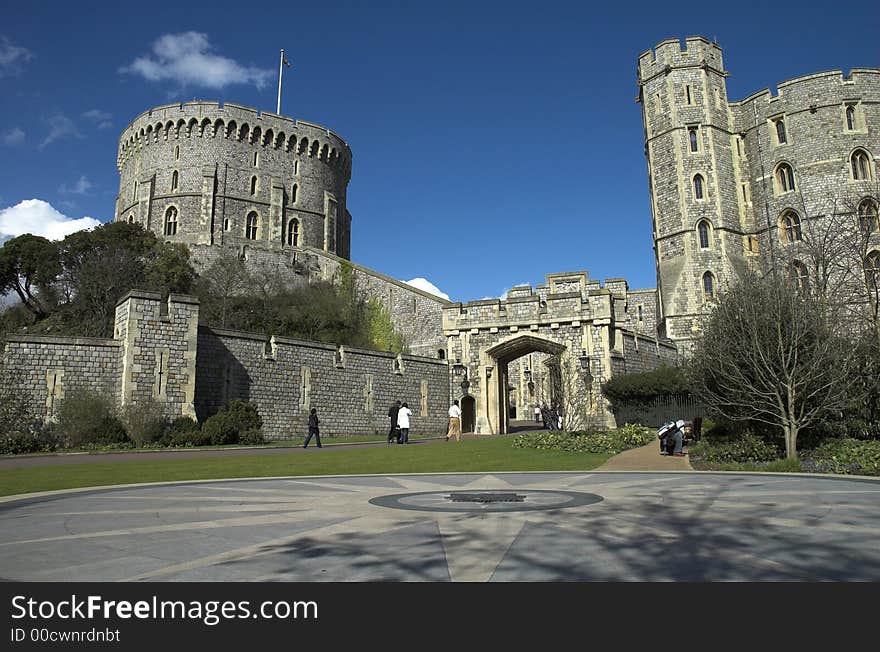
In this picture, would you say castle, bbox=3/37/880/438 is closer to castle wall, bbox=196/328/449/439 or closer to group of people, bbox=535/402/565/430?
castle wall, bbox=196/328/449/439

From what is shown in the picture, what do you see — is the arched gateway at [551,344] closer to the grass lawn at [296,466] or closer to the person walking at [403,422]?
the person walking at [403,422]

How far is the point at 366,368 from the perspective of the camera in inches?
1151

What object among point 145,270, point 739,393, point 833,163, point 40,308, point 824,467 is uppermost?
point 833,163

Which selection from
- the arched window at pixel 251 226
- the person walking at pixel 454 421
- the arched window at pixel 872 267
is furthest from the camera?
the arched window at pixel 251 226

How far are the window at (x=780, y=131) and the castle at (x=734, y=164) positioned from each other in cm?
7

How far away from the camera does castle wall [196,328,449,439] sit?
24422 mm

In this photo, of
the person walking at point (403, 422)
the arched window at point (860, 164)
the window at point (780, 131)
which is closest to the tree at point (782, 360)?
the person walking at point (403, 422)

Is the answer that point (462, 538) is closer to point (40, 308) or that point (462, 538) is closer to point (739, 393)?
point (739, 393)

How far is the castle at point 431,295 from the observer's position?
2272 cm

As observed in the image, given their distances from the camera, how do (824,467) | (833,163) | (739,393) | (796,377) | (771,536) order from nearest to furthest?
(771,536), (824,467), (796,377), (739,393), (833,163)

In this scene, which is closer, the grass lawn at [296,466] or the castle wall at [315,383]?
the grass lawn at [296,466]

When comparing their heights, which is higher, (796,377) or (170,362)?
(170,362)
